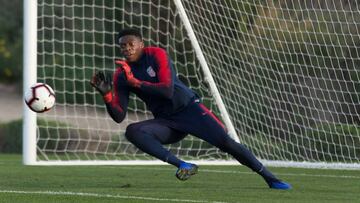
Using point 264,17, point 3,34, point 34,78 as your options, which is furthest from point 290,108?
point 3,34

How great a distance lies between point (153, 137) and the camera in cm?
1080

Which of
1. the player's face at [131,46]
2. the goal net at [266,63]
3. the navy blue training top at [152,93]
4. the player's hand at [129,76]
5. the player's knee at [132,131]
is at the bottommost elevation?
the goal net at [266,63]

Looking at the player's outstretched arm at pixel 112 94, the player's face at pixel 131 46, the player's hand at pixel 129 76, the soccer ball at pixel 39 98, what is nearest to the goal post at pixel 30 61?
the soccer ball at pixel 39 98

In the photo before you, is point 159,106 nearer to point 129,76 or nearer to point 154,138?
point 154,138

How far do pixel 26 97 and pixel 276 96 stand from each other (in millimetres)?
4911

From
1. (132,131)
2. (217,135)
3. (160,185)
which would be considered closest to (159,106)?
(132,131)

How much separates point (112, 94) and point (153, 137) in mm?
552

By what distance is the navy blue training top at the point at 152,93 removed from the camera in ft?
35.7

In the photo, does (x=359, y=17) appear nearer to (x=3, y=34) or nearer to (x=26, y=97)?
(x=26, y=97)

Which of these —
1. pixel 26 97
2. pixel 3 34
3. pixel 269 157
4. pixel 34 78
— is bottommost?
pixel 3 34

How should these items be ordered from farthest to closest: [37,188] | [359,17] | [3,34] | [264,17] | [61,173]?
1. [3,34]
2. [264,17]
3. [359,17]
4. [61,173]
5. [37,188]

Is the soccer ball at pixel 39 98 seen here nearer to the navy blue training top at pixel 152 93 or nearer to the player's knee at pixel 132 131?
the navy blue training top at pixel 152 93

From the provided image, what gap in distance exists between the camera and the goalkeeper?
1076 centimetres

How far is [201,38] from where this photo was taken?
15742mm
